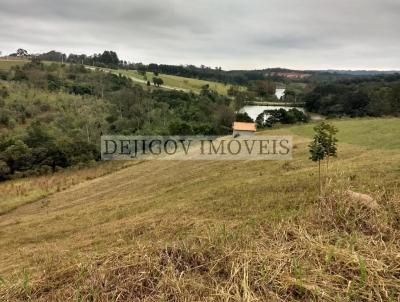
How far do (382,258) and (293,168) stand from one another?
16023mm

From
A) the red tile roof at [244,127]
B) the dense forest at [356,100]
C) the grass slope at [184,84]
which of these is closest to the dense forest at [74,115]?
the red tile roof at [244,127]

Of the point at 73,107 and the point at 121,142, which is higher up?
the point at 73,107

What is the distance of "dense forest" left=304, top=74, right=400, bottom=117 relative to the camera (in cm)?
5544

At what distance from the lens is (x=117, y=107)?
82.3 metres

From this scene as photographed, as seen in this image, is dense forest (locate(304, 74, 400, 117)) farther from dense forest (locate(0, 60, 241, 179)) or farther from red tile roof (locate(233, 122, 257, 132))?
red tile roof (locate(233, 122, 257, 132))

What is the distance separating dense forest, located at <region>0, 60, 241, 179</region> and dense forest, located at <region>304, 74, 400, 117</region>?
748 inches

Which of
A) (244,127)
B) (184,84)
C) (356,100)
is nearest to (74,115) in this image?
(244,127)

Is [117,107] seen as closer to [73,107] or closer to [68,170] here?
[73,107]

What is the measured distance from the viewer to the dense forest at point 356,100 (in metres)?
55.4

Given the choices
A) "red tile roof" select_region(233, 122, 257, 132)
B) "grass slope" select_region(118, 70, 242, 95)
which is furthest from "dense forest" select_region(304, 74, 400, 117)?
"grass slope" select_region(118, 70, 242, 95)

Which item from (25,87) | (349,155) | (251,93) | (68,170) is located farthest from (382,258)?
(251,93)

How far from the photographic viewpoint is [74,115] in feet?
239

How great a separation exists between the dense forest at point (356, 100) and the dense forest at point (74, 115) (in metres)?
19.0

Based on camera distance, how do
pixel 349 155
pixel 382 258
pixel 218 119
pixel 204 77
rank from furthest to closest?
pixel 204 77, pixel 218 119, pixel 349 155, pixel 382 258
